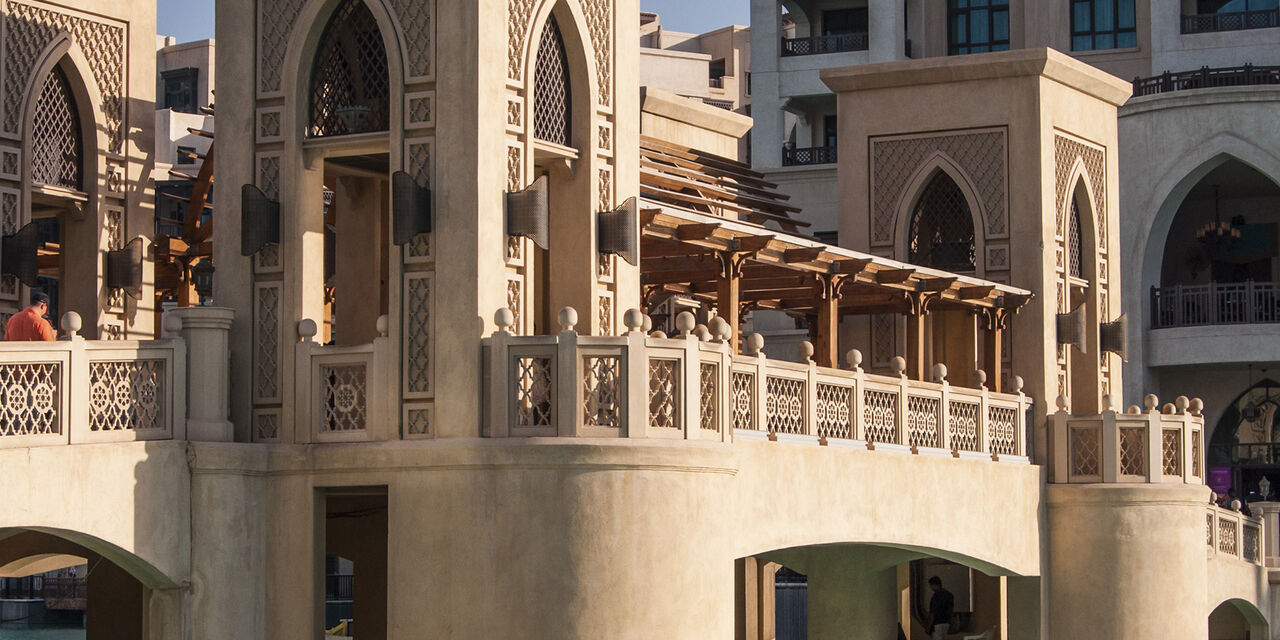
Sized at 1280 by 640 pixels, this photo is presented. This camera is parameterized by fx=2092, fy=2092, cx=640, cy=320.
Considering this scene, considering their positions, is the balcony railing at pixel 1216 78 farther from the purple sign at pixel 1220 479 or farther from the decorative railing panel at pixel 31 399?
the decorative railing panel at pixel 31 399

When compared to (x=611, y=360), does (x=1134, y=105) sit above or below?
above

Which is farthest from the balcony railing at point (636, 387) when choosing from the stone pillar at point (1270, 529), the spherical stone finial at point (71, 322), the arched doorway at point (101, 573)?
the stone pillar at point (1270, 529)

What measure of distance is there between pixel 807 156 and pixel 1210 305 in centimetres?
979

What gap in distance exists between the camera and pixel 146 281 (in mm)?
22031

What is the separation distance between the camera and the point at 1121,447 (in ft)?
86.0

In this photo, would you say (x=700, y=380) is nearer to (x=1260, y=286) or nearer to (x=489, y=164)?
(x=489, y=164)

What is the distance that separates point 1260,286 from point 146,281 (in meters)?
26.2

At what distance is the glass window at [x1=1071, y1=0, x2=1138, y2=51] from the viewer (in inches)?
1716

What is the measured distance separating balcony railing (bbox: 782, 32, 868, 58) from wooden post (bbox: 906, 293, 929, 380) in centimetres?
2140

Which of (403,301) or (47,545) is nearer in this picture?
(403,301)

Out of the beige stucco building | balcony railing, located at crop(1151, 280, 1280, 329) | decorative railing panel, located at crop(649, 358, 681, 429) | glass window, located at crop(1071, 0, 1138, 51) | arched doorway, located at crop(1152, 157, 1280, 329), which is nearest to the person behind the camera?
the beige stucco building

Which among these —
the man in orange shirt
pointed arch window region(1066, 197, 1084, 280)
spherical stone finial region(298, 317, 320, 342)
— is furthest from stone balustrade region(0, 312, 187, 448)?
pointed arch window region(1066, 197, 1084, 280)

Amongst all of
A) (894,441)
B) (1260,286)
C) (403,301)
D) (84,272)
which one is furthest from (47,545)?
(1260,286)

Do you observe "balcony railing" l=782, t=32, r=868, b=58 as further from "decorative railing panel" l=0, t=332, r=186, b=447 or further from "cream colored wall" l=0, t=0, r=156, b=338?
"decorative railing panel" l=0, t=332, r=186, b=447
